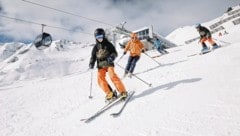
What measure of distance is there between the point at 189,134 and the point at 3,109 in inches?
278

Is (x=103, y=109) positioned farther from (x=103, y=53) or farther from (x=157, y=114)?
(x=157, y=114)

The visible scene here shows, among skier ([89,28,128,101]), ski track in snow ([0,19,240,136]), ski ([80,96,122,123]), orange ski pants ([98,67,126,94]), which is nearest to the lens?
ski track in snow ([0,19,240,136])

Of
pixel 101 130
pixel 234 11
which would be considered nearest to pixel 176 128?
pixel 101 130

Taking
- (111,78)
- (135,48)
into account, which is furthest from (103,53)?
(135,48)

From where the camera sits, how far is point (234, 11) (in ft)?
299

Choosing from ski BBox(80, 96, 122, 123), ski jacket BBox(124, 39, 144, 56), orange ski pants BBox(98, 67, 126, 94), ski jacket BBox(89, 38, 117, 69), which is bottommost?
ski BBox(80, 96, 122, 123)

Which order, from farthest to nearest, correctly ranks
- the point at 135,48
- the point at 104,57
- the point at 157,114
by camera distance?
the point at 135,48 < the point at 104,57 < the point at 157,114

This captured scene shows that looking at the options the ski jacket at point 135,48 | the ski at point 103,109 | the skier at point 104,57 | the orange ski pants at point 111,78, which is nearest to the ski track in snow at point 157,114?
the ski at point 103,109

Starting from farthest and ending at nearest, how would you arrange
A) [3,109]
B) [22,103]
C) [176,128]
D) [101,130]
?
[22,103], [3,109], [101,130], [176,128]

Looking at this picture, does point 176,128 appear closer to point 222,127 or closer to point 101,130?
point 222,127

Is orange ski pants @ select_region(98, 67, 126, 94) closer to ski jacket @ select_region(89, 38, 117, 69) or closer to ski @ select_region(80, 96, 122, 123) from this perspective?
ski jacket @ select_region(89, 38, 117, 69)

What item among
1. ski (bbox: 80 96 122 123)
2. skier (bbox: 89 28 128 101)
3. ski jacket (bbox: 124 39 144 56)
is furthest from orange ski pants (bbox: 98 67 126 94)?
ski jacket (bbox: 124 39 144 56)

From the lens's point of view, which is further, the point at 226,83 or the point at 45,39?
the point at 45,39

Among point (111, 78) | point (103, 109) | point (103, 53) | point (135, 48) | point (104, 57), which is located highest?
point (135, 48)
